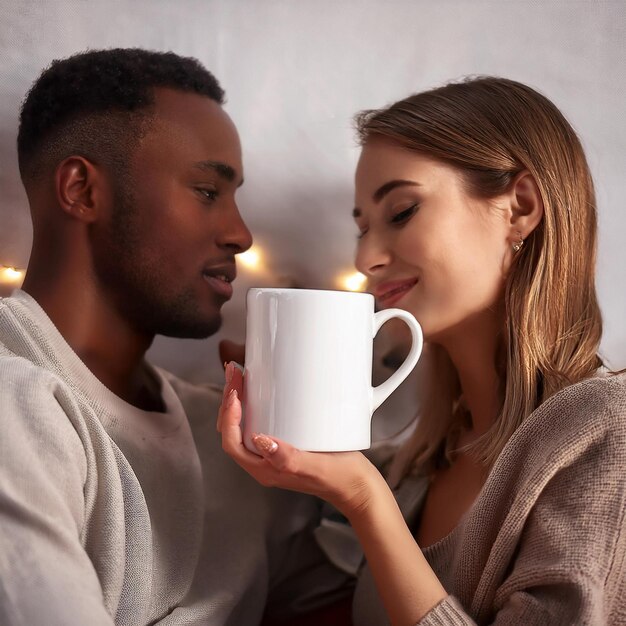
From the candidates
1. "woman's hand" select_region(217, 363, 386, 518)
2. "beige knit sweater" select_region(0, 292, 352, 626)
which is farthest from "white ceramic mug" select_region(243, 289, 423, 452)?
"beige knit sweater" select_region(0, 292, 352, 626)

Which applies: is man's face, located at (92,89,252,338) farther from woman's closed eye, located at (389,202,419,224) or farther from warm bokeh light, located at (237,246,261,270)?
woman's closed eye, located at (389,202,419,224)

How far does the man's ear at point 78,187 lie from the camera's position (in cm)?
81

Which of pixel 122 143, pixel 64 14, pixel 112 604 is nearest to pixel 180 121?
pixel 122 143

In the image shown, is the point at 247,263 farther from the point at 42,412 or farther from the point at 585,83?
the point at 585,83

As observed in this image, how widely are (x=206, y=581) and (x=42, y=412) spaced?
1.10ft

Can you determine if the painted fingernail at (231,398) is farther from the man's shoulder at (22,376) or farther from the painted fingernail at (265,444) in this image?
the man's shoulder at (22,376)

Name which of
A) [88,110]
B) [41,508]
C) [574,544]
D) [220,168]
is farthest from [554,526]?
[88,110]

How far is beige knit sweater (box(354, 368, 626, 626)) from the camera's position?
2.12 feet

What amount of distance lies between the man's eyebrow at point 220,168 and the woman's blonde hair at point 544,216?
22 cm

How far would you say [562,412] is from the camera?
74 centimetres

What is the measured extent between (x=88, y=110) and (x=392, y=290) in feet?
1.48

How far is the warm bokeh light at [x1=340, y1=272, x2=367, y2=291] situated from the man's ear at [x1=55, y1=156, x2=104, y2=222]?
429 millimetres

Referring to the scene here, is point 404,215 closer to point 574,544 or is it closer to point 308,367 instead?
point 308,367

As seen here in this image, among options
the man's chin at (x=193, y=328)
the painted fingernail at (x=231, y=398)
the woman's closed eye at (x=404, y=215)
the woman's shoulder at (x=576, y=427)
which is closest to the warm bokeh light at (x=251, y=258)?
the man's chin at (x=193, y=328)
